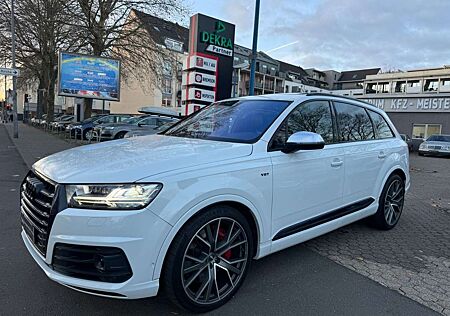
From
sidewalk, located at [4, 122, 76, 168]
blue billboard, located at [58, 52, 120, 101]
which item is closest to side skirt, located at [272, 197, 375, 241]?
sidewalk, located at [4, 122, 76, 168]

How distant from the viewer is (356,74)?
90500 millimetres

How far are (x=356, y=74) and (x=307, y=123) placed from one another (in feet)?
312

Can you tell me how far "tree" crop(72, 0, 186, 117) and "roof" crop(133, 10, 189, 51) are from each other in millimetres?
258

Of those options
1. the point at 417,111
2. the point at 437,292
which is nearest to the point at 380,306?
the point at 437,292

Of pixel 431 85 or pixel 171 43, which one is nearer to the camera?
pixel 171 43

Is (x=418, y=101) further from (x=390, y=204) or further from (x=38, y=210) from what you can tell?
(x=38, y=210)

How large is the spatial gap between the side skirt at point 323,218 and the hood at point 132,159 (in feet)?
2.78

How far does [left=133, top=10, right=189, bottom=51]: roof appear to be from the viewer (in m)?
21.6

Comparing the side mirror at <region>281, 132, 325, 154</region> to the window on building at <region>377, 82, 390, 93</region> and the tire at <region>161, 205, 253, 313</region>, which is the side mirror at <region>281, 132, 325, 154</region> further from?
the window on building at <region>377, 82, 390, 93</region>

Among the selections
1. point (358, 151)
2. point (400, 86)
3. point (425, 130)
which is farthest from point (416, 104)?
point (358, 151)

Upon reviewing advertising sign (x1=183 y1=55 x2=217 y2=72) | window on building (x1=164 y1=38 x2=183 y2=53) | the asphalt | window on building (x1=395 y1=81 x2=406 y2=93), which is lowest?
the asphalt

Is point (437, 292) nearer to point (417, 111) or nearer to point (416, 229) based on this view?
point (416, 229)

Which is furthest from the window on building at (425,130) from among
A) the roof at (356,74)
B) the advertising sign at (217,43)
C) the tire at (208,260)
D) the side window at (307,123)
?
the roof at (356,74)

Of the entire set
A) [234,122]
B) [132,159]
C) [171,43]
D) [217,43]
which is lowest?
[132,159]
